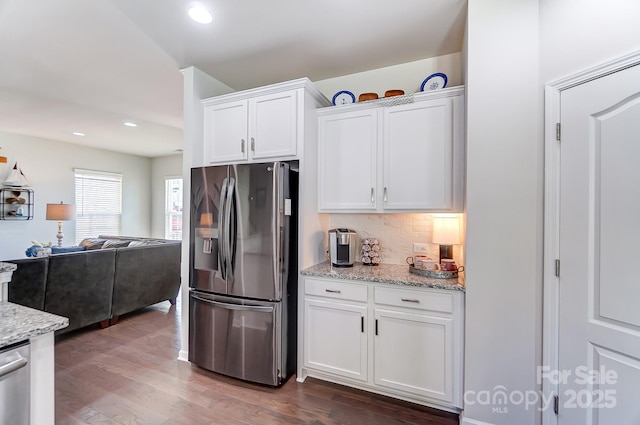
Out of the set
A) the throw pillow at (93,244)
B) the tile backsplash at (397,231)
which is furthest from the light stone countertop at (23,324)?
the throw pillow at (93,244)

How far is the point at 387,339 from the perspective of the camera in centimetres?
202

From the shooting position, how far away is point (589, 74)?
54.4 inches

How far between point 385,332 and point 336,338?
14.9 inches

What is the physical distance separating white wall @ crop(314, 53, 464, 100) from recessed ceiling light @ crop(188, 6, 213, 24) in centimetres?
120

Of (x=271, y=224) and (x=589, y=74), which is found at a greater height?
(x=589, y=74)

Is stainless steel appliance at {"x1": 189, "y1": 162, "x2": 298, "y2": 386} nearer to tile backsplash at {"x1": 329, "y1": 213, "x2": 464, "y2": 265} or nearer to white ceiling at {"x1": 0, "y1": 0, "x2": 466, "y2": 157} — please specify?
tile backsplash at {"x1": 329, "y1": 213, "x2": 464, "y2": 265}

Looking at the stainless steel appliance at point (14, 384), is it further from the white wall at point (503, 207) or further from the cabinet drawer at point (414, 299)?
the white wall at point (503, 207)

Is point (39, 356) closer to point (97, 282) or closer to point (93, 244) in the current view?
point (97, 282)

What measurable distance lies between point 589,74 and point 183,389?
10.4 ft

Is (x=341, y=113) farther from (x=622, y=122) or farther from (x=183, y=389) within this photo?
(x=183, y=389)

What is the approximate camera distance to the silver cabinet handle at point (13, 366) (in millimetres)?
938

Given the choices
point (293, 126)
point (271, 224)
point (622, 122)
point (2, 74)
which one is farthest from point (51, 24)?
point (622, 122)

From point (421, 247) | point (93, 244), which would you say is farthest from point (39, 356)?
point (93, 244)

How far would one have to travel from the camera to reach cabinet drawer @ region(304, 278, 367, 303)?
209 cm
